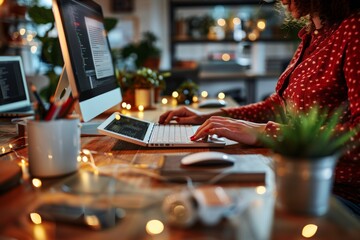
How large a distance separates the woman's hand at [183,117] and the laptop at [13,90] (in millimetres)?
556

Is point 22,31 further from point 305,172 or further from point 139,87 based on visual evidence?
point 305,172

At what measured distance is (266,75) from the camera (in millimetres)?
4410

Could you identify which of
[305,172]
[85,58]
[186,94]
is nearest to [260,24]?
[186,94]

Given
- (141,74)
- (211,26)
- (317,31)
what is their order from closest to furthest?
1. (317,31)
2. (141,74)
3. (211,26)

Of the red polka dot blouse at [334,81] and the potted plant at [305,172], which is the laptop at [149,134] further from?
the potted plant at [305,172]

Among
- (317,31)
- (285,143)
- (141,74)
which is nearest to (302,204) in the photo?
(285,143)

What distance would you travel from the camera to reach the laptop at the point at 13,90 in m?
1.61

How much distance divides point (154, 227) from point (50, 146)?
0.31 metres

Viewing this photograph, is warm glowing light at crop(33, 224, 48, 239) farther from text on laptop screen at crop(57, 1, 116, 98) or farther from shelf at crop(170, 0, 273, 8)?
shelf at crop(170, 0, 273, 8)

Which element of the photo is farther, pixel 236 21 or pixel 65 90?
pixel 236 21

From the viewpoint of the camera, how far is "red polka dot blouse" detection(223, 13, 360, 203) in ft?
3.17

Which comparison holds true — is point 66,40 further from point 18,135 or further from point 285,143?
point 285,143

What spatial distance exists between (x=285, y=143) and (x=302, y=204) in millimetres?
92

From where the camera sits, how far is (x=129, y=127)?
1.15 meters
